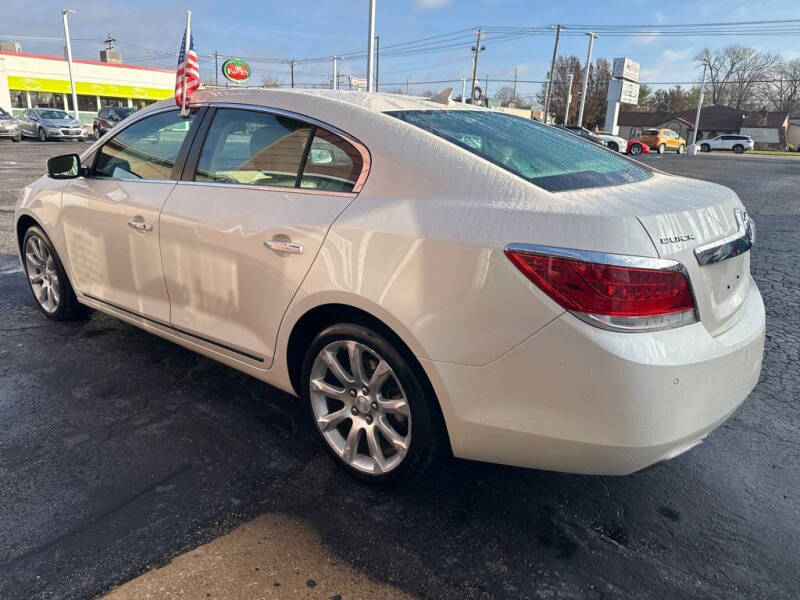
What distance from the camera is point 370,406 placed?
8.15 feet

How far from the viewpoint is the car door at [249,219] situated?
250 cm

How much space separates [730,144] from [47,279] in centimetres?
6319

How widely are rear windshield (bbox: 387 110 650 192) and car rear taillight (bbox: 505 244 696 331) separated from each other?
0.39m

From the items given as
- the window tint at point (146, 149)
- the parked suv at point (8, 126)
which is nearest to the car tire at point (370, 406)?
the window tint at point (146, 149)

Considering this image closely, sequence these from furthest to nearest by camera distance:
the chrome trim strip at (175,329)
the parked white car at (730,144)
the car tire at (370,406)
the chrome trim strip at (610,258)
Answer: the parked white car at (730,144)
the chrome trim strip at (175,329)
the car tire at (370,406)
the chrome trim strip at (610,258)

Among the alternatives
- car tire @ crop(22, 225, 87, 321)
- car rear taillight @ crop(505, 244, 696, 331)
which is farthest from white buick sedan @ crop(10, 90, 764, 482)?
car tire @ crop(22, 225, 87, 321)

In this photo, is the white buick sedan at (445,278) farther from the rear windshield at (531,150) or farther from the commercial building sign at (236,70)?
the commercial building sign at (236,70)

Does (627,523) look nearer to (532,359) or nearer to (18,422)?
(532,359)

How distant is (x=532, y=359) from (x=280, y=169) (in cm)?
150

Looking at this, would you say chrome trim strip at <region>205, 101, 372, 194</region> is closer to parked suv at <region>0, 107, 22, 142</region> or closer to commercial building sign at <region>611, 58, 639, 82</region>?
parked suv at <region>0, 107, 22, 142</region>

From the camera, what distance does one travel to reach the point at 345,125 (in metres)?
2.54

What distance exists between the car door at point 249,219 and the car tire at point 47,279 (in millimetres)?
1524


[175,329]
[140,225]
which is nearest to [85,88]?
[140,225]

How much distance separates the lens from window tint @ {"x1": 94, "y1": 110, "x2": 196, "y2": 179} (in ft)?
10.7
